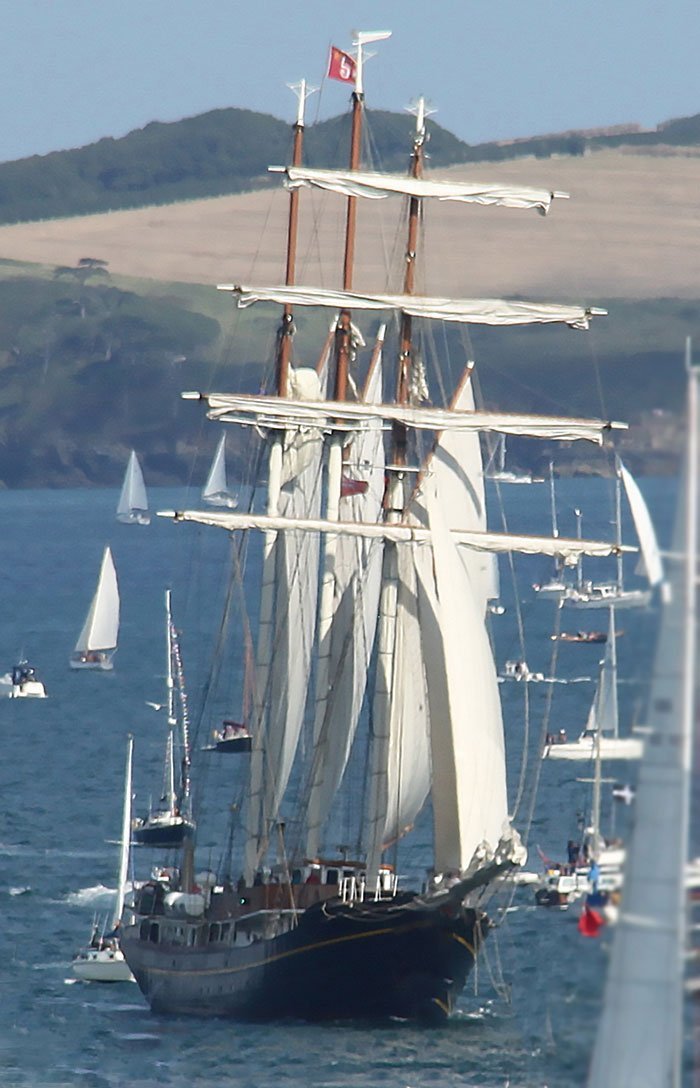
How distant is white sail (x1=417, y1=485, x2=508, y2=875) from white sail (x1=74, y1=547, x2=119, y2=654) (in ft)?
273

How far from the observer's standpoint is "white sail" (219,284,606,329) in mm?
71562

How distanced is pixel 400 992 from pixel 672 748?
1492 inches

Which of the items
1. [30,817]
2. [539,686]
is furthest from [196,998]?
[539,686]

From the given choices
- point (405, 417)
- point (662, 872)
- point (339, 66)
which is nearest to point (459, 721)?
point (405, 417)

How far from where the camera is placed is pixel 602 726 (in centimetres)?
8719

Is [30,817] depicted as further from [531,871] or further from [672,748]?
[672,748]

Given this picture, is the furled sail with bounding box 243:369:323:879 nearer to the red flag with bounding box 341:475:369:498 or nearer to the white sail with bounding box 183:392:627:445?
the red flag with bounding box 341:475:369:498

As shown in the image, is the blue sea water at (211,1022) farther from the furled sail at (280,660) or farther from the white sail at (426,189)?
the white sail at (426,189)

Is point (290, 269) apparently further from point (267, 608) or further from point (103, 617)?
point (103, 617)

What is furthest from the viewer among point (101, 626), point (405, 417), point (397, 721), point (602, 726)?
point (101, 626)

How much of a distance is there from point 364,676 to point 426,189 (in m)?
12.5

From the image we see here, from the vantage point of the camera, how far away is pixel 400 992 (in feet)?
212

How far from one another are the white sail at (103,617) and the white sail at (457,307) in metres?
77.1

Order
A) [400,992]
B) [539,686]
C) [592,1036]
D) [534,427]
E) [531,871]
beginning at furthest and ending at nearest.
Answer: [539,686]
[531,871]
[534,427]
[400,992]
[592,1036]
